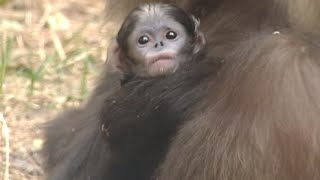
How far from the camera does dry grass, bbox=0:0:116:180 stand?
3645 mm

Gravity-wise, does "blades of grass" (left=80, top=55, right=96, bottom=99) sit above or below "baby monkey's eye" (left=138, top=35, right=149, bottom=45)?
above

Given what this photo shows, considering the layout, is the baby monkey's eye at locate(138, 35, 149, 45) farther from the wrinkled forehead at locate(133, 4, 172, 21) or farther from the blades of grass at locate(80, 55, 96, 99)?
the blades of grass at locate(80, 55, 96, 99)

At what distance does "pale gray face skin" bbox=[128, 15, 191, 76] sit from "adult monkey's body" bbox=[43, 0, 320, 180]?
3 cm

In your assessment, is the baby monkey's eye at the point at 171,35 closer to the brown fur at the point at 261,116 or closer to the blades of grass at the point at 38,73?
the brown fur at the point at 261,116

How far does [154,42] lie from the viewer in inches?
102

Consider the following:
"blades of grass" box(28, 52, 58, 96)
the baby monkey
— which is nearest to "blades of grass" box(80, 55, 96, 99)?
"blades of grass" box(28, 52, 58, 96)

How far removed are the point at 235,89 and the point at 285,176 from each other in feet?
0.67

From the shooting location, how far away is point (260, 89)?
239cm

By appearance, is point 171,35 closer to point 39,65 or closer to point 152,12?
point 152,12

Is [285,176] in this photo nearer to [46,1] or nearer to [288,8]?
[288,8]

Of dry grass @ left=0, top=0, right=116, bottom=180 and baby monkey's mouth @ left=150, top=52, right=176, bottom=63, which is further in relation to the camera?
dry grass @ left=0, top=0, right=116, bottom=180

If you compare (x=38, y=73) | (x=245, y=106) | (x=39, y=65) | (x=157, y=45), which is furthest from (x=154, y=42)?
(x=39, y=65)

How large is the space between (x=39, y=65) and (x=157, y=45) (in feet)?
5.91

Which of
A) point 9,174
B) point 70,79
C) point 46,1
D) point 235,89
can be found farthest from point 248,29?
point 46,1
